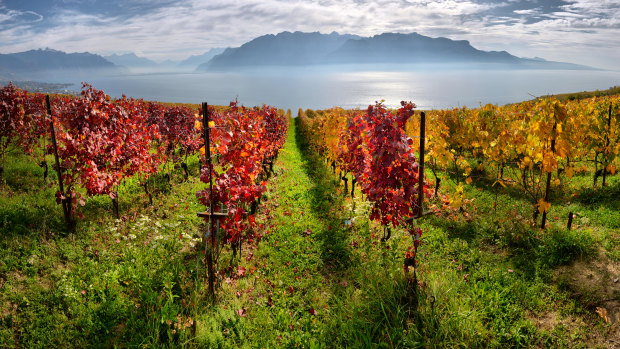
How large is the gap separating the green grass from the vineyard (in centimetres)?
3

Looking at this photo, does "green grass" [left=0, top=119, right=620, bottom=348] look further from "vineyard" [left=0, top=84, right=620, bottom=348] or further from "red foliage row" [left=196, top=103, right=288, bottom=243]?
"red foliage row" [left=196, top=103, right=288, bottom=243]

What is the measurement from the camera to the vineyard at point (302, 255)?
4.26 metres

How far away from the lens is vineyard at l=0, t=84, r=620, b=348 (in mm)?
4258

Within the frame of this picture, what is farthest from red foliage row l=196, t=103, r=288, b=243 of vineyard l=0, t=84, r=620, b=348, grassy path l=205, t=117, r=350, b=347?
grassy path l=205, t=117, r=350, b=347

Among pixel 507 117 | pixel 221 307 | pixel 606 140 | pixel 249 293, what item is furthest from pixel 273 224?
pixel 606 140

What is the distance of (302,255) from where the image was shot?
6688mm

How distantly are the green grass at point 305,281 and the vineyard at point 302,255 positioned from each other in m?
0.03

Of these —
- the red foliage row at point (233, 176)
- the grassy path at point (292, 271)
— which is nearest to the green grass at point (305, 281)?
the grassy path at point (292, 271)

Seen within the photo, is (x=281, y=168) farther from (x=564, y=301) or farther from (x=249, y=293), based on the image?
(x=564, y=301)

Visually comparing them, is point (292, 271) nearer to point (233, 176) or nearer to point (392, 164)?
→ point (233, 176)

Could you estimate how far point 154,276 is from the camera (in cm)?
529

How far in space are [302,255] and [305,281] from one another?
96 centimetres

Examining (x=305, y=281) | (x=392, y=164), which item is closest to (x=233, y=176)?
(x=305, y=281)

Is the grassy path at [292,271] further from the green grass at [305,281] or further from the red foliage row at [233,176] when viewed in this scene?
the red foliage row at [233,176]
